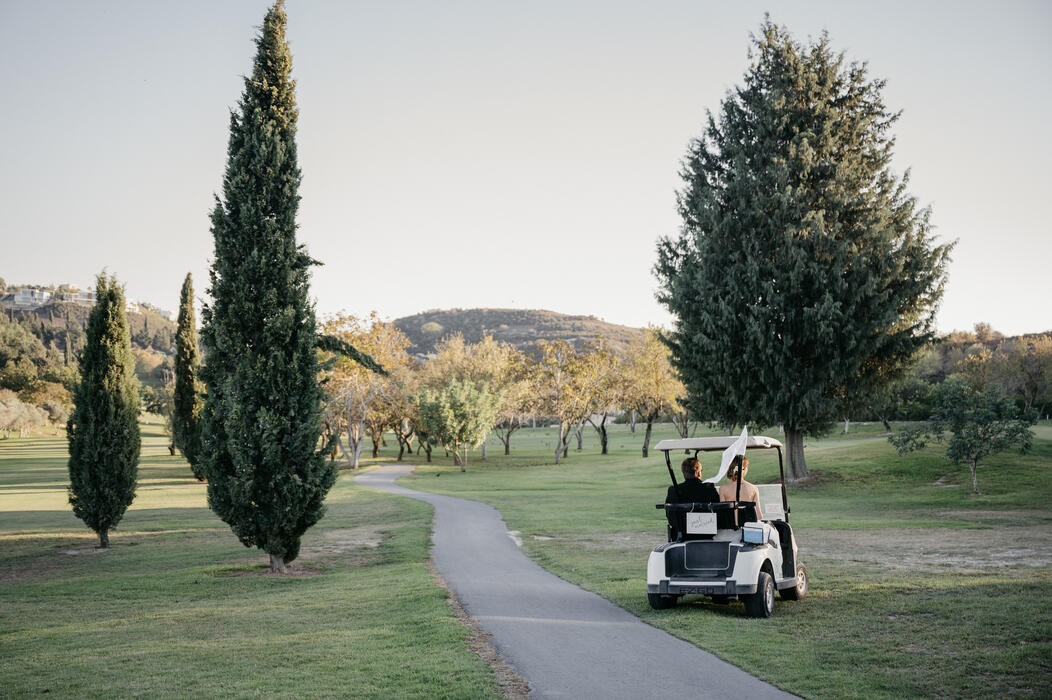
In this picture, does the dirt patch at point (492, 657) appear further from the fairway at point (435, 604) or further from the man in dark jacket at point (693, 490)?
the man in dark jacket at point (693, 490)

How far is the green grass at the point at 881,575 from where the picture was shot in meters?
→ 6.81

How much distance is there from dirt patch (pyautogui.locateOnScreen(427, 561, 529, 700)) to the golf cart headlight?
3.54 meters

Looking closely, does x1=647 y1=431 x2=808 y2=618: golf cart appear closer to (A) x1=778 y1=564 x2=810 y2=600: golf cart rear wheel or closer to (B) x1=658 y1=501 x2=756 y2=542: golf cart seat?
(B) x1=658 y1=501 x2=756 y2=542: golf cart seat

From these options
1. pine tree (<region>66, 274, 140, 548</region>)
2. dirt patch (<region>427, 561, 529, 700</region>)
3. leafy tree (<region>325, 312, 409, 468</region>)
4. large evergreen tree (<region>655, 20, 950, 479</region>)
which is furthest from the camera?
→ leafy tree (<region>325, 312, 409, 468</region>)

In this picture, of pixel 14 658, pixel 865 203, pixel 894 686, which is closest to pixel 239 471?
pixel 14 658

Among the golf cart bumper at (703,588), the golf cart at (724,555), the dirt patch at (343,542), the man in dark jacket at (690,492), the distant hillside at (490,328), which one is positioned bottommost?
the dirt patch at (343,542)

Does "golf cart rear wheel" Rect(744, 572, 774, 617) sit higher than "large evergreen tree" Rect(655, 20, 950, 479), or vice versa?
"large evergreen tree" Rect(655, 20, 950, 479)

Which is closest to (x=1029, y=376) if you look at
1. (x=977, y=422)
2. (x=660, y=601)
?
(x=977, y=422)

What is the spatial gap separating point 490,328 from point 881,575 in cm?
17252

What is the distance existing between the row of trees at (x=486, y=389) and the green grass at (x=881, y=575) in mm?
17777

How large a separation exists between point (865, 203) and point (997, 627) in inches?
934

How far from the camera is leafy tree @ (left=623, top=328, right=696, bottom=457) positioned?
178ft

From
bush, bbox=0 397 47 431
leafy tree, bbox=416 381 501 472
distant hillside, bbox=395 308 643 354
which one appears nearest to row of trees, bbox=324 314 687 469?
leafy tree, bbox=416 381 501 472

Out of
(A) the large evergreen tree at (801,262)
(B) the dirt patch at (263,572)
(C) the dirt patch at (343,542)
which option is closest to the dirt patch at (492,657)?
(B) the dirt patch at (263,572)
